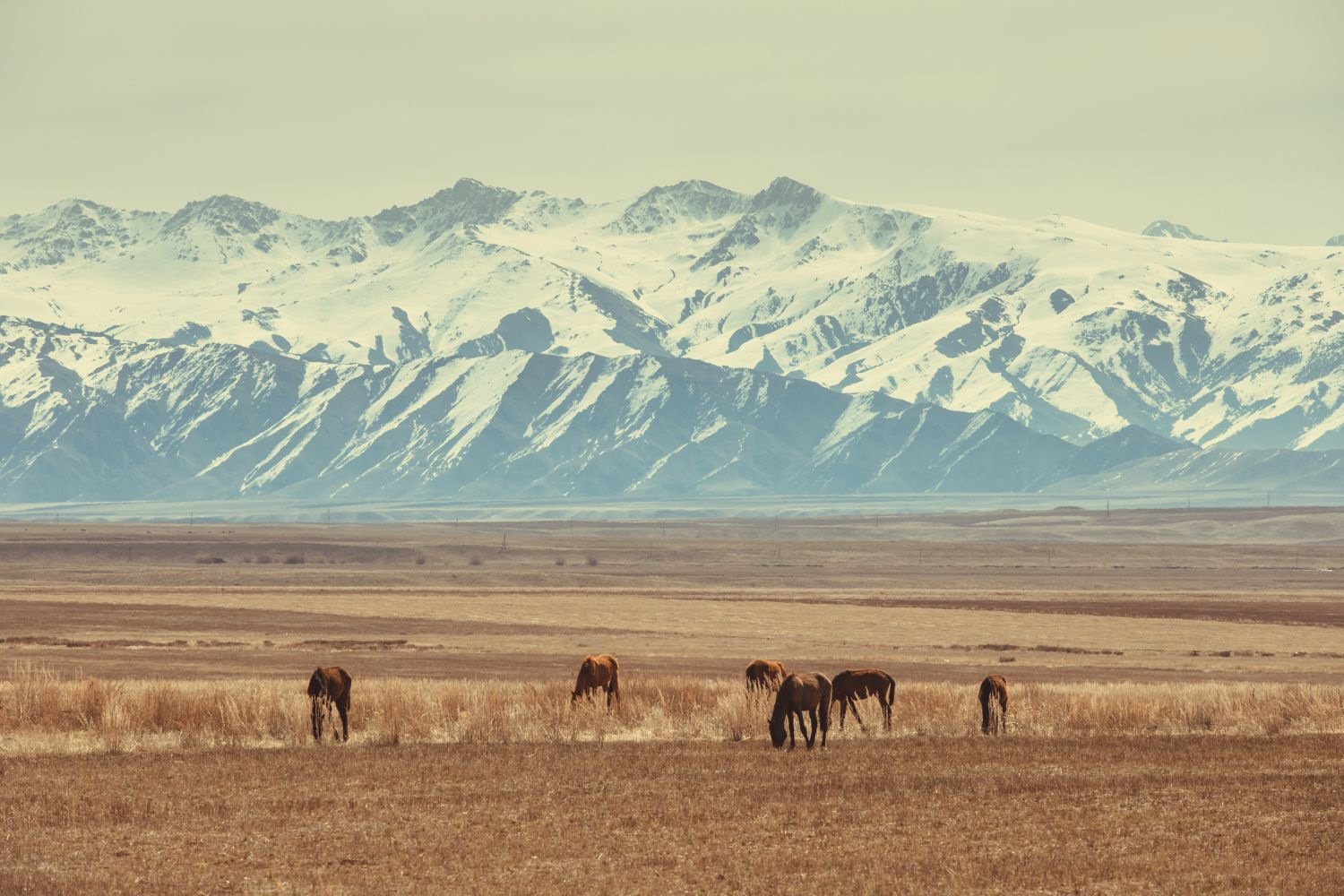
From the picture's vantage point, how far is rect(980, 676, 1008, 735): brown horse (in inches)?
1486

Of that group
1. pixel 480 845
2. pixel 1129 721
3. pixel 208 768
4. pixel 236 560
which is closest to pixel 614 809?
pixel 480 845

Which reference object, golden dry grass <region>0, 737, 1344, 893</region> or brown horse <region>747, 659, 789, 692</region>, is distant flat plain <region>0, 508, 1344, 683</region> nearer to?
brown horse <region>747, 659, 789, 692</region>

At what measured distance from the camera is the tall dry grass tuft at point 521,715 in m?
35.6

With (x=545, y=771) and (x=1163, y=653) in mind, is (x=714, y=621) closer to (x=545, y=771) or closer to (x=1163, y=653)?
(x=1163, y=653)

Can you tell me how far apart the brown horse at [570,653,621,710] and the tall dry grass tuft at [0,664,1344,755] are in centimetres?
37

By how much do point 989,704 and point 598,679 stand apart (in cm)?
779

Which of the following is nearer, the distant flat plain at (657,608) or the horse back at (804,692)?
the horse back at (804,692)

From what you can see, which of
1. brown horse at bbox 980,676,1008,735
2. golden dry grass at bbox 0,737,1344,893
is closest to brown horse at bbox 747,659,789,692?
brown horse at bbox 980,676,1008,735

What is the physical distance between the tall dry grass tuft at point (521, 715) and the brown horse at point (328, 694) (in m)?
0.46

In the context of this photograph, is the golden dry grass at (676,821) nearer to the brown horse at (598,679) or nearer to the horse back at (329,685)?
the horse back at (329,685)

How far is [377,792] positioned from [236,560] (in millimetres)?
147249

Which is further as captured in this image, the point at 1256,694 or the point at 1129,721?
the point at 1256,694

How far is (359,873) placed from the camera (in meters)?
22.1

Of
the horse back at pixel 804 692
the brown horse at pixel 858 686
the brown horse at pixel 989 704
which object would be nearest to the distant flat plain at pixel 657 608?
the brown horse at pixel 989 704
